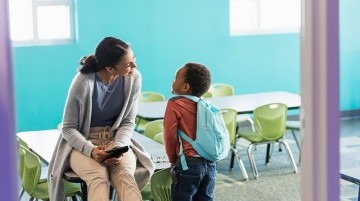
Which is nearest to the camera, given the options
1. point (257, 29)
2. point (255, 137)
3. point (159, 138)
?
point (159, 138)

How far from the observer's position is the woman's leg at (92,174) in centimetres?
383

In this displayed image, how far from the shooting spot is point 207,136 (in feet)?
12.9

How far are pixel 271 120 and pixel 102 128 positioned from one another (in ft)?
8.22

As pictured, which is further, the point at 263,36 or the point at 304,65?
the point at 263,36

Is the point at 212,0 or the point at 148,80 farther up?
the point at 212,0

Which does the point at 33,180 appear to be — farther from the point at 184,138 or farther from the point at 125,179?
the point at 184,138

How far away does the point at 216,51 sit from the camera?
8945 millimetres

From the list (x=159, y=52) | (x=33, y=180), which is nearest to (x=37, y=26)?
(x=159, y=52)

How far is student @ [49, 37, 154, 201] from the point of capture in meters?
3.91

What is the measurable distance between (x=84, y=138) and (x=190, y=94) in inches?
25.0

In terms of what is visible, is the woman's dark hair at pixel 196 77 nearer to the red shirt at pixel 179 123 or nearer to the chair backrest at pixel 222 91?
the red shirt at pixel 179 123

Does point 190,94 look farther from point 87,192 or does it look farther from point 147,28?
point 147,28

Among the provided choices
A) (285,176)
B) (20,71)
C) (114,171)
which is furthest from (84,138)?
(20,71)

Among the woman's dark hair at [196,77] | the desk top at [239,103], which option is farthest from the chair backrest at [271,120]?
the woman's dark hair at [196,77]
